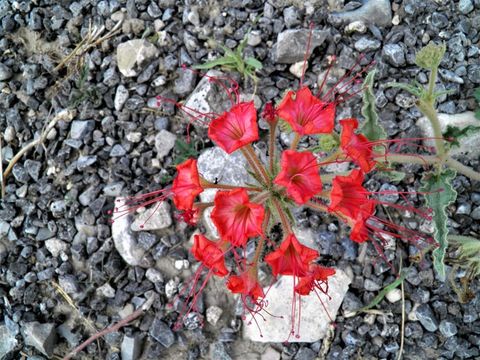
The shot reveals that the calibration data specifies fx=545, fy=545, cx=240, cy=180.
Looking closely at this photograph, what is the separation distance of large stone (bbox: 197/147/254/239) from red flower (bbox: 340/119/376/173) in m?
1.26

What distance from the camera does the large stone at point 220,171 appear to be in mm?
3963

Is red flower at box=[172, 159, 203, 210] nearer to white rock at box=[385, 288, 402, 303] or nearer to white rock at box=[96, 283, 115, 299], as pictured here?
white rock at box=[96, 283, 115, 299]

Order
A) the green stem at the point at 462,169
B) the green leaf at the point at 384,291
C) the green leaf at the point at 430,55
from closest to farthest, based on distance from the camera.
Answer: the green leaf at the point at 430,55
the green stem at the point at 462,169
the green leaf at the point at 384,291

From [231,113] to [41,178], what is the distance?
86.6 inches

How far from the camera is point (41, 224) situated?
4215 millimetres

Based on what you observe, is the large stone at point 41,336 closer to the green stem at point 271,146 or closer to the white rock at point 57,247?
the white rock at point 57,247

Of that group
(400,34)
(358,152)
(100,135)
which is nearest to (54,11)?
(100,135)

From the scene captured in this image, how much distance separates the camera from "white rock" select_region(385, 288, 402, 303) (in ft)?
12.2

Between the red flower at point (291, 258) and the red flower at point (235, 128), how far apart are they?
0.53 metres

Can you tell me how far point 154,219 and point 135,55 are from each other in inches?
52.3

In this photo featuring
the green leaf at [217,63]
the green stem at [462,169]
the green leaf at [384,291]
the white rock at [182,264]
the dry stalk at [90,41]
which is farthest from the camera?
the dry stalk at [90,41]

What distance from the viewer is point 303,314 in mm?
3760

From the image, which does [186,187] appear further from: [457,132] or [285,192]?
[457,132]

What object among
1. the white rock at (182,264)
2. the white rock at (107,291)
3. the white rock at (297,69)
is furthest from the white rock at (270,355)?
the white rock at (297,69)
